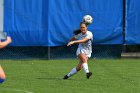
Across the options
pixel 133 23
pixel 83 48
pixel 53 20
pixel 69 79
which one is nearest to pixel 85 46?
pixel 83 48

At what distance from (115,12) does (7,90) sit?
29.4 ft

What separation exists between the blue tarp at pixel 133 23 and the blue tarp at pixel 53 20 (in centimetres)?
40

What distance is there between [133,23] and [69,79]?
6709 millimetres

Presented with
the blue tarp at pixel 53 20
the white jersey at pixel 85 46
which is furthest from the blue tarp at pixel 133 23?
the white jersey at pixel 85 46

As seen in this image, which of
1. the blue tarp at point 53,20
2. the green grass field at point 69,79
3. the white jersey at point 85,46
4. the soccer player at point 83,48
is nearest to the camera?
the green grass field at point 69,79

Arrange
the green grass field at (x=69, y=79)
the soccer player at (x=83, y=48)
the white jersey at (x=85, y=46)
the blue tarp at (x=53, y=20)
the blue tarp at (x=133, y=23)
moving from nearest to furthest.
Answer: the green grass field at (x=69, y=79), the soccer player at (x=83, y=48), the white jersey at (x=85, y=46), the blue tarp at (x=53, y=20), the blue tarp at (x=133, y=23)

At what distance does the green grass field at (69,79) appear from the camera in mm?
10651

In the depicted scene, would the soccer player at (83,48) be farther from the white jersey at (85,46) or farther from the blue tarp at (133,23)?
the blue tarp at (133,23)

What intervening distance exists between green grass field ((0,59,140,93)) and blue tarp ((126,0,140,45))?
952 millimetres

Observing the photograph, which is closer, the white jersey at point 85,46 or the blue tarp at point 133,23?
the white jersey at point 85,46

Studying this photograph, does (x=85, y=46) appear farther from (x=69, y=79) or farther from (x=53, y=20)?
(x=53, y=20)

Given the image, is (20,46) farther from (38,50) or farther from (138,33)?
(138,33)

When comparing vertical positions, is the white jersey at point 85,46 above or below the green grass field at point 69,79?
above

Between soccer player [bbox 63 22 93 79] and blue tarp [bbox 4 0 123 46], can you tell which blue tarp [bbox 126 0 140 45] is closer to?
blue tarp [bbox 4 0 123 46]
